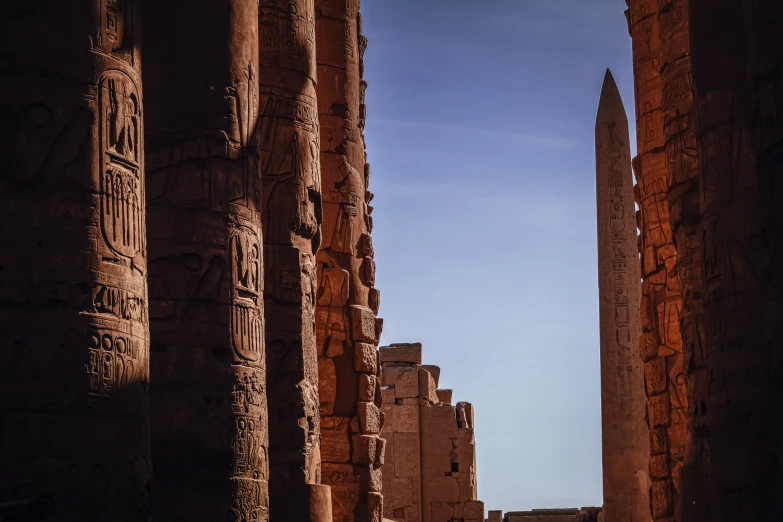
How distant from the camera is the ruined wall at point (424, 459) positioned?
29297 mm

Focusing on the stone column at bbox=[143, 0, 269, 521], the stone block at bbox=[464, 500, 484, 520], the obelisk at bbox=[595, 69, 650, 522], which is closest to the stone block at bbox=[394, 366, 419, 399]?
the stone block at bbox=[464, 500, 484, 520]

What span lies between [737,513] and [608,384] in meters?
16.4

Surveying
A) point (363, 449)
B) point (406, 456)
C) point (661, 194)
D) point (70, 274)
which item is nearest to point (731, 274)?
point (70, 274)

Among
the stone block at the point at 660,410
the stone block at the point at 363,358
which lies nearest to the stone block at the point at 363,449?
the stone block at the point at 363,358

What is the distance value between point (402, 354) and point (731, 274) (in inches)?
698

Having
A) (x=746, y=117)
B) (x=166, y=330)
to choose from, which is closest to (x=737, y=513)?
(x=746, y=117)

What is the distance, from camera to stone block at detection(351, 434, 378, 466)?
1995cm

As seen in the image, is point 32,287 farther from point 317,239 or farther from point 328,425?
point 328,425

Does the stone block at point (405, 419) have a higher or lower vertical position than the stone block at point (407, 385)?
lower

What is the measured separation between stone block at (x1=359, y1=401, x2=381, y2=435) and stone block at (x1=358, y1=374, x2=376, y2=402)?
68 mm

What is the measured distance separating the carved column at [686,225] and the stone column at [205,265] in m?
4.09

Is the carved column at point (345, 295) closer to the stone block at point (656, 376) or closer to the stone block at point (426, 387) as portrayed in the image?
the stone block at point (656, 376)

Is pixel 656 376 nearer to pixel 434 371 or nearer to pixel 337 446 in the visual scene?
A: pixel 337 446

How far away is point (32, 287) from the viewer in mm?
9312
